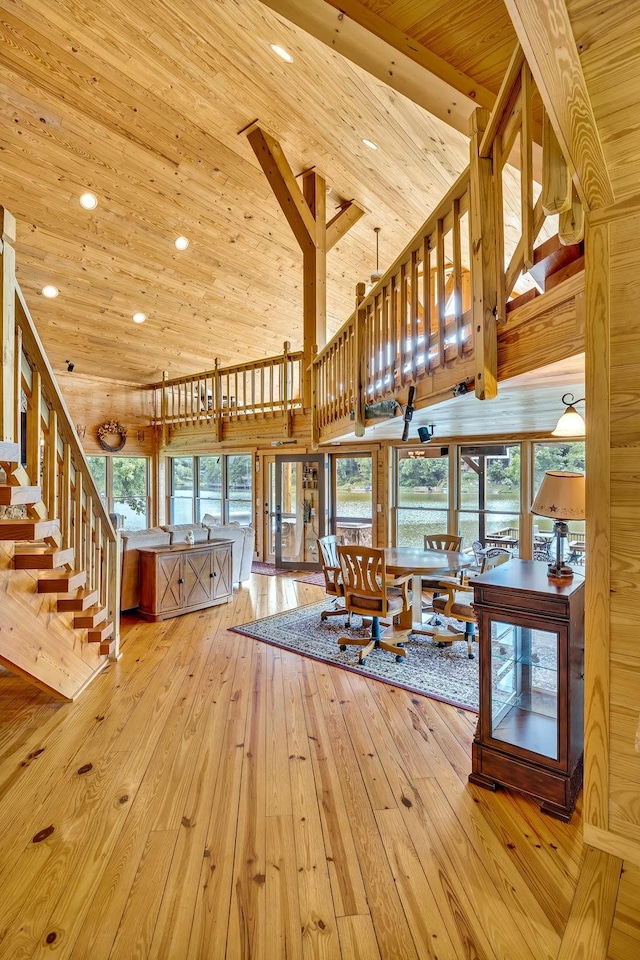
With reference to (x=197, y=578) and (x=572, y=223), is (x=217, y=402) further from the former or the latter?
(x=572, y=223)

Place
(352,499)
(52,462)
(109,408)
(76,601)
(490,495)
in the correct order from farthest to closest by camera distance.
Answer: (109,408)
(352,499)
(490,495)
(76,601)
(52,462)

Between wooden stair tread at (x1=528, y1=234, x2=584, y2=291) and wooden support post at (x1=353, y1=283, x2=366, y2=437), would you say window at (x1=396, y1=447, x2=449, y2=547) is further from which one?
wooden stair tread at (x1=528, y1=234, x2=584, y2=291)

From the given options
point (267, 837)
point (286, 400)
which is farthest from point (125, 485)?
point (267, 837)

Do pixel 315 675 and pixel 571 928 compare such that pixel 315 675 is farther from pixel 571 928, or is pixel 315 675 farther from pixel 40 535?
pixel 571 928

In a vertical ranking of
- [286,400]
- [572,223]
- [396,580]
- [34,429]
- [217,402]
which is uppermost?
[217,402]

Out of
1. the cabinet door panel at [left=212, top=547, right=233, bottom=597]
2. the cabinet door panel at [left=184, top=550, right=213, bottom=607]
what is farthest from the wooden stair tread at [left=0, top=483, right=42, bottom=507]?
the cabinet door panel at [left=212, top=547, right=233, bottom=597]

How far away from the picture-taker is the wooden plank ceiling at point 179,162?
4.11m

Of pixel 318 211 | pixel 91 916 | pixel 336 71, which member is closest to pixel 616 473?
pixel 91 916

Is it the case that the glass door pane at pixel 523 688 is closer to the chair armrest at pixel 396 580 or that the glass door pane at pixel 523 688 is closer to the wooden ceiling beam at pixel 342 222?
the chair armrest at pixel 396 580

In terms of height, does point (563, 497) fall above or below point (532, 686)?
above

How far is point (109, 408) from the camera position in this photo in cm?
934

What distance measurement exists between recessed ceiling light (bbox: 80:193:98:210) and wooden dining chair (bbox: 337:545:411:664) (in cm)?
538

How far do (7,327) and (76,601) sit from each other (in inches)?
74.2

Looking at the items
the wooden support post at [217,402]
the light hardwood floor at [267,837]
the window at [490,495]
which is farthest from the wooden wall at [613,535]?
the wooden support post at [217,402]
